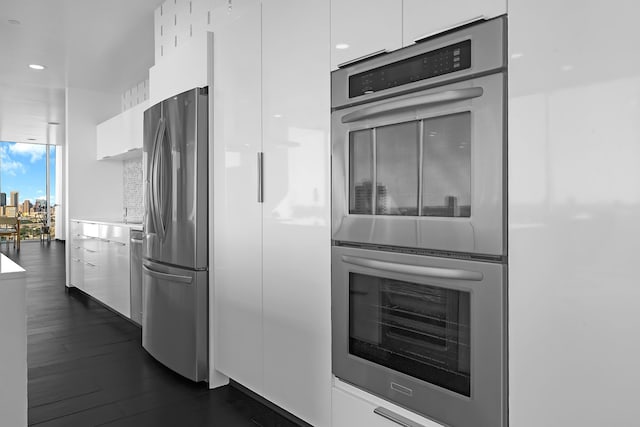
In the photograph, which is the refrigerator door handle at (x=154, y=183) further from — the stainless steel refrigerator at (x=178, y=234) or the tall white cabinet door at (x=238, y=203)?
the tall white cabinet door at (x=238, y=203)

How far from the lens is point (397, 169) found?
1768 millimetres

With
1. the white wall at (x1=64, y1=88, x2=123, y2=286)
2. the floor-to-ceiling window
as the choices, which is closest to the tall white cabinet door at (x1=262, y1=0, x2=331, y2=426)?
the white wall at (x1=64, y1=88, x2=123, y2=286)

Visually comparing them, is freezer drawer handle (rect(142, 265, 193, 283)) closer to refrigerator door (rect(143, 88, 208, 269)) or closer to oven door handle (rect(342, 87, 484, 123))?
refrigerator door (rect(143, 88, 208, 269))

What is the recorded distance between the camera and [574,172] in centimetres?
126

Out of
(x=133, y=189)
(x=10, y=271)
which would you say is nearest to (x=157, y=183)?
(x=10, y=271)

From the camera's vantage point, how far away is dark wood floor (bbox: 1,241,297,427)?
2.49 m

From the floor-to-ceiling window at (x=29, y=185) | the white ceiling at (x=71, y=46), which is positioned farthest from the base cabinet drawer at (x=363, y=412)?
the floor-to-ceiling window at (x=29, y=185)

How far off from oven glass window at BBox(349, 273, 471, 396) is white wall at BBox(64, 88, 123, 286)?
17.5 feet

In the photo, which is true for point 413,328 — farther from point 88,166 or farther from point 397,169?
point 88,166

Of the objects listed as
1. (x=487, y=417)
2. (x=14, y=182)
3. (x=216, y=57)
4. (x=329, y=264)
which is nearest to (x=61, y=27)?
(x=216, y=57)

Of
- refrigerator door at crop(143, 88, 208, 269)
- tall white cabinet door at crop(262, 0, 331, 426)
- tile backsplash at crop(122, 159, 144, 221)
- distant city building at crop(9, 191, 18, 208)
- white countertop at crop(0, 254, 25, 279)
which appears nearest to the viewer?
white countertop at crop(0, 254, 25, 279)

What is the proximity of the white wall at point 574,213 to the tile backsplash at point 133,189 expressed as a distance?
17.6 feet

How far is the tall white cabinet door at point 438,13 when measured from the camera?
146 cm

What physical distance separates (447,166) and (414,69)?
0.38 metres
